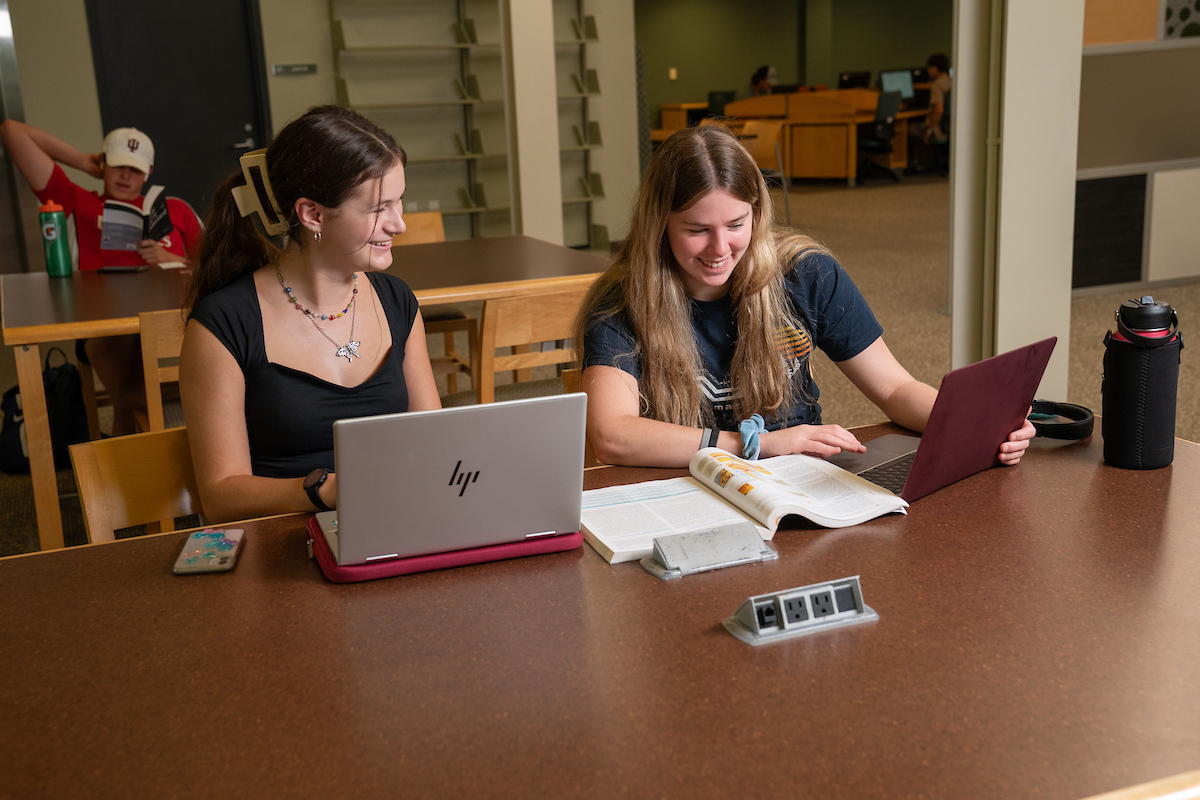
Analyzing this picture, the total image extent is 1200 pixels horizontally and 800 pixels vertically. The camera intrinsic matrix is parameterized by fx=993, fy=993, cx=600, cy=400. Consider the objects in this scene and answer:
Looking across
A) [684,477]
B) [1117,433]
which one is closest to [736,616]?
[684,477]

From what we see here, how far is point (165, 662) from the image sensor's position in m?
0.96

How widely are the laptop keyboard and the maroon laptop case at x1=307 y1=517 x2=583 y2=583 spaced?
1.44ft

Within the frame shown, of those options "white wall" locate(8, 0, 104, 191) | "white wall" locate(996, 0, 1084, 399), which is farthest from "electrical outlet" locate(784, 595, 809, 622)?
"white wall" locate(8, 0, 104, 191)

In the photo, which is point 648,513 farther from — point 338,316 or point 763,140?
point 763,140

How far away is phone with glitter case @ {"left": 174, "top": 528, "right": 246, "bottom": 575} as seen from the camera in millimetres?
1147

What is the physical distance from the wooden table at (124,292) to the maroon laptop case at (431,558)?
3.77 ft

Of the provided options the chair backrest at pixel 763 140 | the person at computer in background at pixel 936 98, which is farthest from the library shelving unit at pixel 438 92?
the person at computer in background at pixel 936 98

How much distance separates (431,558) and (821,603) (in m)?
0.44

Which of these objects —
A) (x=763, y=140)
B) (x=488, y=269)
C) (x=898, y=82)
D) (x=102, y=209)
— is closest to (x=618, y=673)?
(x=488, y=269)

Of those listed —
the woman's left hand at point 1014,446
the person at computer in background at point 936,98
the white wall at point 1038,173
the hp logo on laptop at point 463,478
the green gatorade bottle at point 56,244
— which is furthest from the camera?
the person at computer in background at point 936,98

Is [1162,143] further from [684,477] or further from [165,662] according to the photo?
[165,662]

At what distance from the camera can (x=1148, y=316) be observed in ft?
4.31

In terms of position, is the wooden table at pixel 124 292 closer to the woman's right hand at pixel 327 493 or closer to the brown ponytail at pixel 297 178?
the brown ponytail at pixel 297 178

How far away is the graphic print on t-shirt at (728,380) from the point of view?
1704mm
